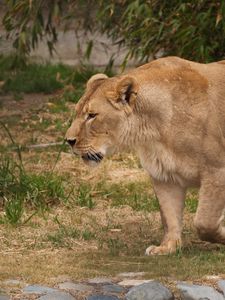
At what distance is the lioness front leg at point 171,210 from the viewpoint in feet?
21.0

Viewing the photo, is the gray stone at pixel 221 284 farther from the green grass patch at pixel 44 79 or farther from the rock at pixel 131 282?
the green grass patch at pixel 44 79

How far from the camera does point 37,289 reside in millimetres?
5516

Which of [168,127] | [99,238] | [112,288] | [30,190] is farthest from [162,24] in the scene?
[112,288]

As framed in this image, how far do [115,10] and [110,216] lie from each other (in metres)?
3.39

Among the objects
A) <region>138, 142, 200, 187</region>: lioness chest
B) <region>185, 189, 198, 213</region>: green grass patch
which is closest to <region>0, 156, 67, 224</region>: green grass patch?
<region>185, 189, 198, 213</region>: green grass patch

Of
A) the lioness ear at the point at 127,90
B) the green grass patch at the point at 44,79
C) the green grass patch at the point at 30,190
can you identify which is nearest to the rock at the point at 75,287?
the lioness ear at the point at 127,90

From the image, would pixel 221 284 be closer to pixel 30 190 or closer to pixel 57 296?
pixel 57 296

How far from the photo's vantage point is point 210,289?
18.3 ft

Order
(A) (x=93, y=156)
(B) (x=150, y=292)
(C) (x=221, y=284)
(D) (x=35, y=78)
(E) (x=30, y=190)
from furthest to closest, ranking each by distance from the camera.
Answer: (D) (x=35, y=78)
(E) (x=30, y=190)
(A) (x=93, y=156)
(C) (x=221, y=284)
(B) (x=150, y=292)

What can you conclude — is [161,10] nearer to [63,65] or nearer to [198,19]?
[198,19]

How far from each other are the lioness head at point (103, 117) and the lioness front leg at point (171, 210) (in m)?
0.40

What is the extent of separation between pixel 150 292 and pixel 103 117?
4.04 ft

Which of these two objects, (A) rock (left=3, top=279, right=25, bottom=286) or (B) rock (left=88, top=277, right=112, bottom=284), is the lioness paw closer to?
(B) rock (left=88, top=277, right=112, bottom=284)

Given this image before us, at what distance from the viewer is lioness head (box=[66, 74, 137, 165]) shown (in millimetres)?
6168
